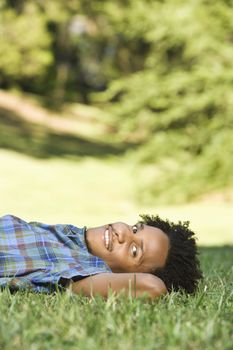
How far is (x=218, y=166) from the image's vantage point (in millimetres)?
18031

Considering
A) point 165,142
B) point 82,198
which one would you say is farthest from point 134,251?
point 82,198

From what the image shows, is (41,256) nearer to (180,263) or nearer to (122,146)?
(180,263)

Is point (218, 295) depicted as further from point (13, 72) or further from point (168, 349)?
point (13, 72)

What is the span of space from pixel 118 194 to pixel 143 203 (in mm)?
2110

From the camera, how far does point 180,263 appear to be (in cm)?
380

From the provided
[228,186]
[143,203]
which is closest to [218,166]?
[228,186]

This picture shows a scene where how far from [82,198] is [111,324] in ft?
57.1

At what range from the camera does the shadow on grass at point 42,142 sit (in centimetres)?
2691

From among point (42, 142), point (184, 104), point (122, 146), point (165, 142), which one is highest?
point (122, 146)

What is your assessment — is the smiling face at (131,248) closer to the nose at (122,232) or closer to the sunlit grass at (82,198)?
the nose at (122,232)

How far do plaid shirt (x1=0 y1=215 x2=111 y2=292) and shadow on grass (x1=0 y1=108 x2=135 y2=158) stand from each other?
22006mm

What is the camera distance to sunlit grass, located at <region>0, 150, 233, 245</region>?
1548cm

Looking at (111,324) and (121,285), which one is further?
(121,285)

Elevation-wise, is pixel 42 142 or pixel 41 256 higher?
pixel 42 142
